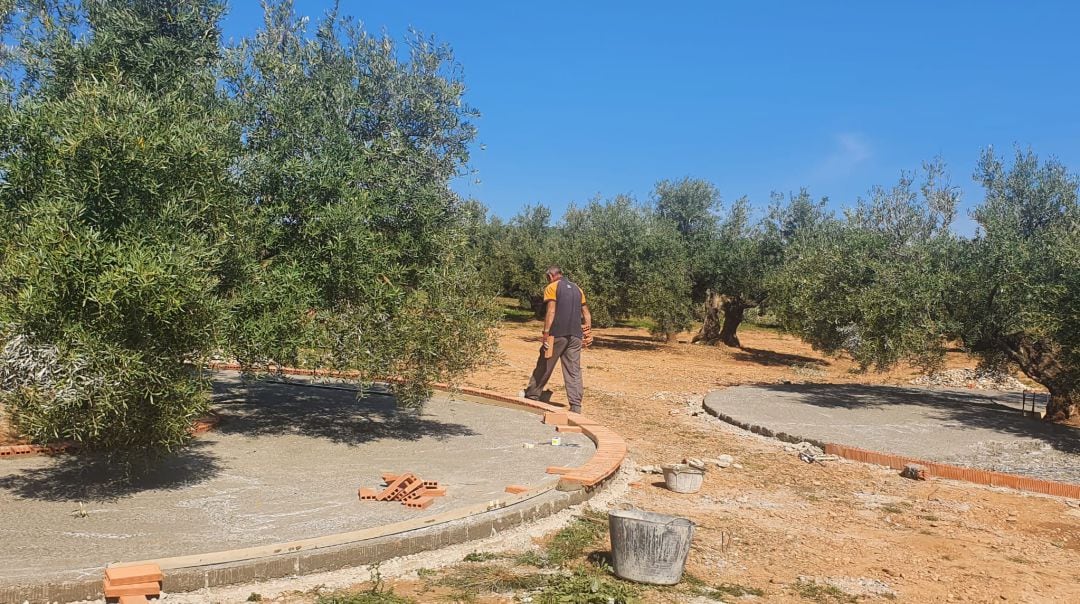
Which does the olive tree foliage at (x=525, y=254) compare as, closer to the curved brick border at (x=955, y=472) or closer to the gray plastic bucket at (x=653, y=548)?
the curved brick border at (x=955, y=472)

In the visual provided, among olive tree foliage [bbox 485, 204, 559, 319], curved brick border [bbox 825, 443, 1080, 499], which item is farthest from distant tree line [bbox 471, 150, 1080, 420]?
olive tree foliage [bbox 485, 204, 559, 319]

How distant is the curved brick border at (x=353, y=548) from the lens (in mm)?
4605

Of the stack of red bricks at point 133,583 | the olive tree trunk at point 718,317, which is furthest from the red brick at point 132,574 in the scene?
the olive tree trunk at point 718,317

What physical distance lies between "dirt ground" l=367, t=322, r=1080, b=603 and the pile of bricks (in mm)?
1473

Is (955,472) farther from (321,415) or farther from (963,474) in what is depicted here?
(321,415)

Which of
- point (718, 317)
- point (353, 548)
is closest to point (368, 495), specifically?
point (353, 548)

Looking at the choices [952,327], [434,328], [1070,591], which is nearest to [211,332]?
[434,328]

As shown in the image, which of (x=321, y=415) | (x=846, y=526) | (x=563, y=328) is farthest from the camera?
(x=563, y=328)

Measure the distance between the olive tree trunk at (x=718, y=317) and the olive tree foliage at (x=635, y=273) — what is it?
1.33 metres

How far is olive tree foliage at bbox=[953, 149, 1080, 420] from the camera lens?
10.9m

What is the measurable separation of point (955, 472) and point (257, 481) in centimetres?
713

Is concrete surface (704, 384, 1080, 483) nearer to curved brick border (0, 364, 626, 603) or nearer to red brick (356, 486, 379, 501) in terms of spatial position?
curved brick border (0, 364, 626, 603)

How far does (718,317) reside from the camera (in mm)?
27922

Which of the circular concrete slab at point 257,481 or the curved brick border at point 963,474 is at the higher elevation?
the curved brick border at point 963,474
